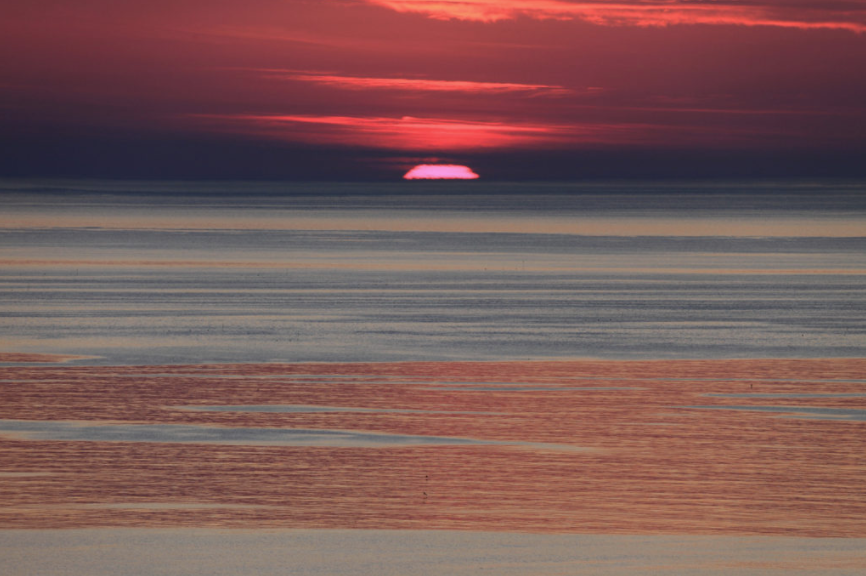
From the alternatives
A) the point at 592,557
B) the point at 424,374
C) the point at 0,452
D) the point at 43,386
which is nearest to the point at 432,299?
the point at 424,374

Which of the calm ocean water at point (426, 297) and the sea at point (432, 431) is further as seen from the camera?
the calm ocean water at point (426, 297)

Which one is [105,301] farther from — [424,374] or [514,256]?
[514,256]

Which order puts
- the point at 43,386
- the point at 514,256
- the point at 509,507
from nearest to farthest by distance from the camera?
the point at 509,507 → the point at 43,386 → the point at 514,256

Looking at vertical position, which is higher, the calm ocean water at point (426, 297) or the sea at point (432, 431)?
the calm ocean water at point (426, 297)

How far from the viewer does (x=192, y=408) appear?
14.5 m

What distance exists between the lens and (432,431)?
13.2 metres

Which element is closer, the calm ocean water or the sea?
the sea

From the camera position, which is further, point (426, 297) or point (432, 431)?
point (426, 297)

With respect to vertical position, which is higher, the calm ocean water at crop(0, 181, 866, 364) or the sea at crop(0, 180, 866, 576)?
the calm ocean water at crop(0, 181, 866, 364)

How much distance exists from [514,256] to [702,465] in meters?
34.4

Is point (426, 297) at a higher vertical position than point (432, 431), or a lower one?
higher

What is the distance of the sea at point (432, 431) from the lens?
9.37 meters

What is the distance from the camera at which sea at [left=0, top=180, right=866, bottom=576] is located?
937 centimetres

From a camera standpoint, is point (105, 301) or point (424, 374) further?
point (105, 301)
